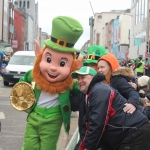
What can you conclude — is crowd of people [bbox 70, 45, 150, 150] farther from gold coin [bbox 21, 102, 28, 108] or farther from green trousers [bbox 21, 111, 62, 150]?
gold coin [bbox 21, 102, 28, 108]

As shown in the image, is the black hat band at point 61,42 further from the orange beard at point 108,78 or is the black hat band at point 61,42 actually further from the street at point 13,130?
the street at point 13,130

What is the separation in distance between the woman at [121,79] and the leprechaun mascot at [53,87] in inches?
16.9

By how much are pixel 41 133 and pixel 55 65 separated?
33.5 inches

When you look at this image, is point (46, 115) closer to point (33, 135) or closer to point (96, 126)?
point (33, 135)

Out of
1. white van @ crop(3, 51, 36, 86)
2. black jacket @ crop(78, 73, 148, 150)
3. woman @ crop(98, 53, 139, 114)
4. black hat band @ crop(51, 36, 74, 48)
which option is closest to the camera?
black jacket @ crop(78, 73, 148, 150)

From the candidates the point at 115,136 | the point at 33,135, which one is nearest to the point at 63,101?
the point at 33,135

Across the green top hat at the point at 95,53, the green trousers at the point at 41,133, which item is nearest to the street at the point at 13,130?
the green top hat at the point at 95,53

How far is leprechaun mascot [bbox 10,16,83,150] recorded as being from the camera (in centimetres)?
455

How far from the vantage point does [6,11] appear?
7525 centimetres

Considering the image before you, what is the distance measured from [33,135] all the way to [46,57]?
3.19ft

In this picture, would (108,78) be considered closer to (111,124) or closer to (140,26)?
(111,124)

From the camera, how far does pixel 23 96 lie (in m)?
4.79

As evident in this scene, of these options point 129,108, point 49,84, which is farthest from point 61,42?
point 129,108

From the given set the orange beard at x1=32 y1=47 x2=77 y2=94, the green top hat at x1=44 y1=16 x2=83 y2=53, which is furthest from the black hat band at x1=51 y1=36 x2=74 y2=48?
the orange beard at x1=32 y1=47 x2=77 y2=94
